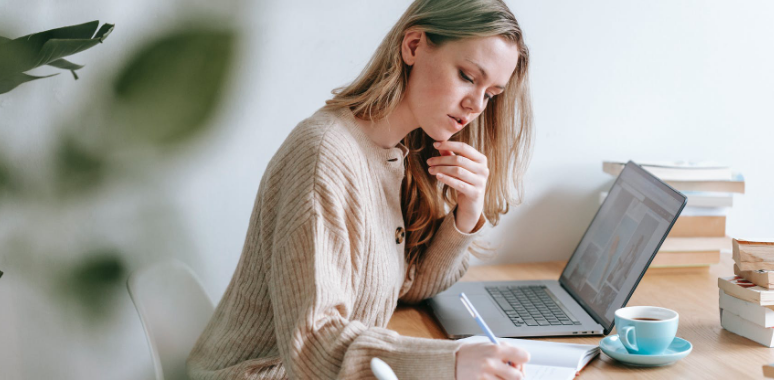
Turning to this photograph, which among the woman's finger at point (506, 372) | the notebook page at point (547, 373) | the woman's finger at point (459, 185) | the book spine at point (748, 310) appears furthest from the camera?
the woman's finger at point (459, 185)

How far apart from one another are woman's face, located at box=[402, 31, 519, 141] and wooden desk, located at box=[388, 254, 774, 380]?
0.38 metres

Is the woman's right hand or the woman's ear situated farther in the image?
the woman's ear

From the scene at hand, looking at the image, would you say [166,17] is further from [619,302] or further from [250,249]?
[619,302]

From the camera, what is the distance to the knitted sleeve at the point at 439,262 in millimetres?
1325

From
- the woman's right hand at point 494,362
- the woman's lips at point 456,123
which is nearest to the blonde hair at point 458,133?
the woman's lips at point 456,123

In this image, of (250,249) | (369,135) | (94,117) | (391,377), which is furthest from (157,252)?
(391,377)

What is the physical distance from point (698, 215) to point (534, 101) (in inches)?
18.5

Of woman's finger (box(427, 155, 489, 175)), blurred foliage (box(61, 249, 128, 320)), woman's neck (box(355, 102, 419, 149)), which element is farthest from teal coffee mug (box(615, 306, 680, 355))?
blurred foliage (box(61, 249, 128, 320))

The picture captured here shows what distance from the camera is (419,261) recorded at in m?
1.37

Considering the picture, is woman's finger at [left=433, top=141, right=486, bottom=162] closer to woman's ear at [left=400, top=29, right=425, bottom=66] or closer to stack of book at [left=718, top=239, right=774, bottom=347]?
woman's ear at [left=400, top=29, right=425, bottom=66]

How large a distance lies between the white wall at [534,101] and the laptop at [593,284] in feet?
1.01

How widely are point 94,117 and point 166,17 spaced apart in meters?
0.26

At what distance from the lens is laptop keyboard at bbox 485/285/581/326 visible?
1.20 m

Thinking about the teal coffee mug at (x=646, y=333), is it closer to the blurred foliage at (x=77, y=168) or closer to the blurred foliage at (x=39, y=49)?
the blurred foliage at (x=39, y=49)
